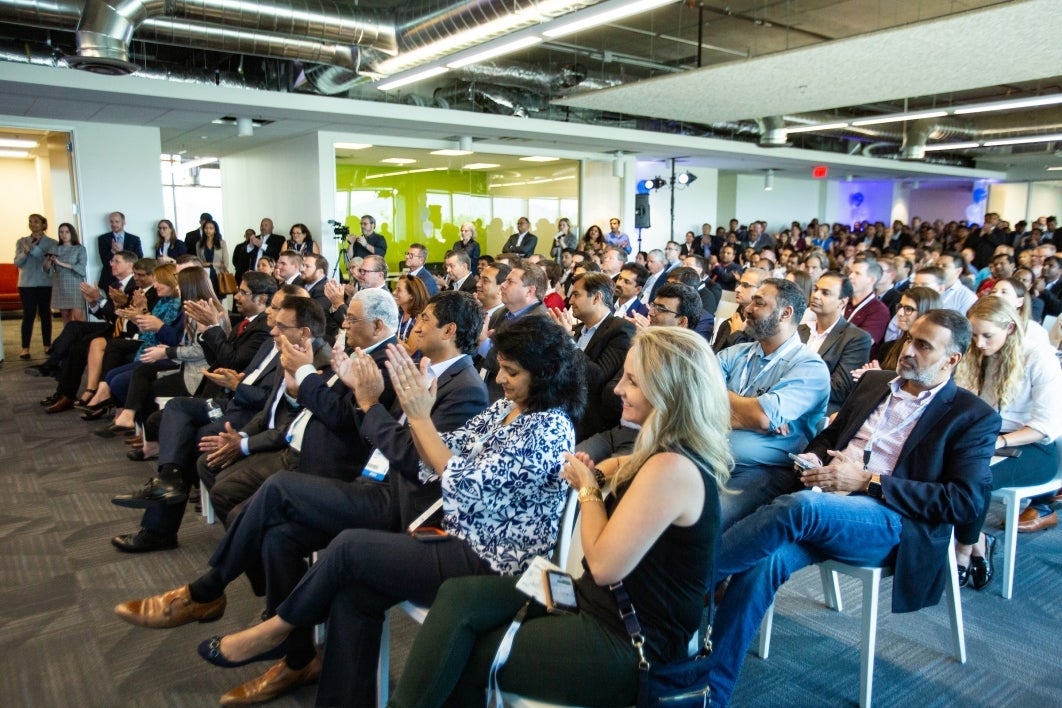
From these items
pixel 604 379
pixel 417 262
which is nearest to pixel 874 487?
pixel 604 379

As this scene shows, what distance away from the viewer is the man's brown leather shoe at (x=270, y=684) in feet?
7.09

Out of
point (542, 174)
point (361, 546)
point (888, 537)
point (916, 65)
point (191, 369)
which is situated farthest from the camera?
point (542, 174)

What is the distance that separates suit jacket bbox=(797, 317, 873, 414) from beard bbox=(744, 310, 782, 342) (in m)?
0.77

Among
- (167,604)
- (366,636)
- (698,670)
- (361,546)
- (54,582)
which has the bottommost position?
(54,582)

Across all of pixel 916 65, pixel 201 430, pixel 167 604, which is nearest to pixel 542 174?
pixel 916 65

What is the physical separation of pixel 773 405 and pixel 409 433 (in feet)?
4.24

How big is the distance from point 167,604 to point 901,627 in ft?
8.26

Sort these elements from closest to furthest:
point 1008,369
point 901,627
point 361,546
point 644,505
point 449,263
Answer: point 644,505, point 361,546, point 901,627, point 1008,369, point 449,263

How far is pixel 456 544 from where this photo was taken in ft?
6.26

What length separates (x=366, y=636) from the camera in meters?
1.92

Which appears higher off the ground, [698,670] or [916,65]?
[916,65]

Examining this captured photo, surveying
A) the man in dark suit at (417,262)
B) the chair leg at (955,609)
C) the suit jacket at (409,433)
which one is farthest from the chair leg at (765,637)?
the man in dark suit at (417,262)

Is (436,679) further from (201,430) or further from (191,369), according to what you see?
(191,369)

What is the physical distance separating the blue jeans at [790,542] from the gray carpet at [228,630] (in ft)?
1.28
